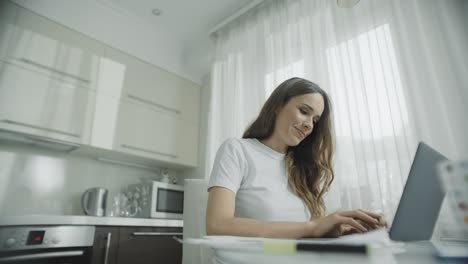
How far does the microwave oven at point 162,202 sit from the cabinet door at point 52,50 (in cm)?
99

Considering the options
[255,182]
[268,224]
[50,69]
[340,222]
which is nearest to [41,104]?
[50,69]

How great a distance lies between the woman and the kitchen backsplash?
165cm

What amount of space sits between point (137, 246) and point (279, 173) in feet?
4.01

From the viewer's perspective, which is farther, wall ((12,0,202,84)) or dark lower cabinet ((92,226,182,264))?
wall ((12,0,202,84))

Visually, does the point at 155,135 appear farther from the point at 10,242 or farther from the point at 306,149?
the point at 306,149

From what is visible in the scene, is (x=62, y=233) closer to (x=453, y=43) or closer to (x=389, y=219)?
(x=389, y=219)

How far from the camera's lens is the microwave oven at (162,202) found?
7.43 ft

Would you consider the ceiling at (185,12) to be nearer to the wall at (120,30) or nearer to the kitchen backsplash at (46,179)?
the wall at (120,30)

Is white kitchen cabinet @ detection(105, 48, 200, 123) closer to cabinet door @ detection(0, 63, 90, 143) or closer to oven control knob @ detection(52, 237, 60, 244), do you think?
cabinet door @ detection(0, 63, 90, 143)

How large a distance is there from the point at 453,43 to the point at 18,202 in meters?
2.78

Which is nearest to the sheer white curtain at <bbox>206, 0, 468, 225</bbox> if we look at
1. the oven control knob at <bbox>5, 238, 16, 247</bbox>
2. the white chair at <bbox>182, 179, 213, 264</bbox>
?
the white chair at <bbox>182, 179, 213, 264</bbox>

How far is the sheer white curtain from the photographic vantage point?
4.18ft

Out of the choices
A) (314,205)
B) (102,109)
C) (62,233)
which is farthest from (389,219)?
(102,109)

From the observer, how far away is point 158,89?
8.60 feet
